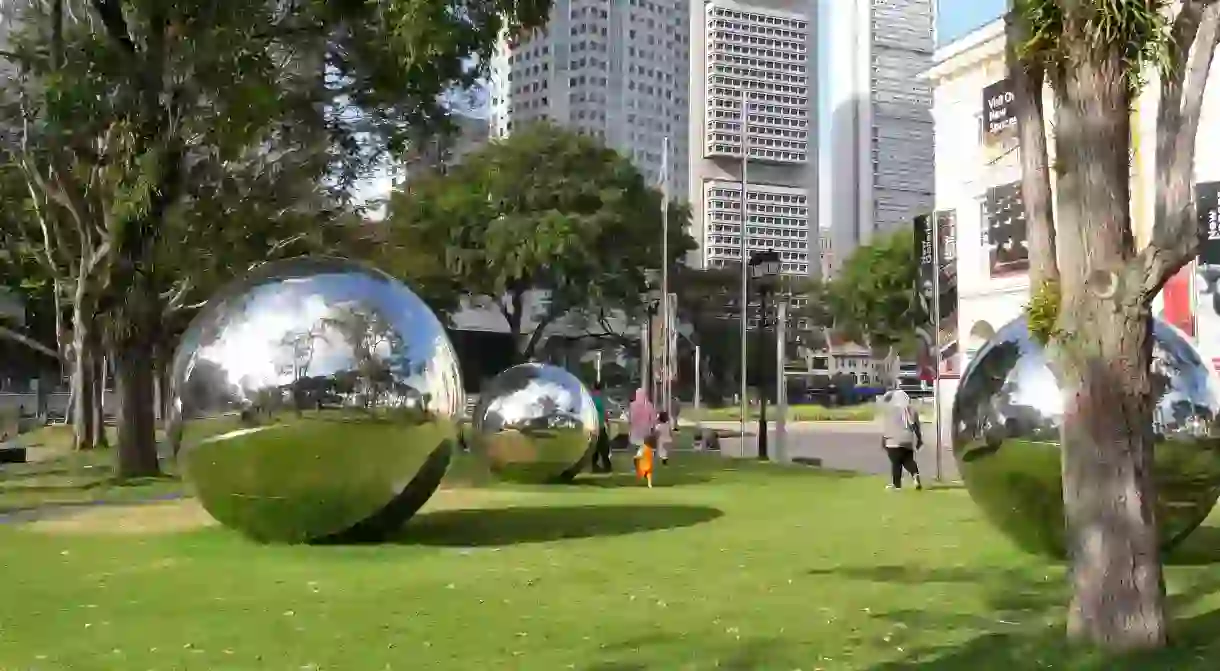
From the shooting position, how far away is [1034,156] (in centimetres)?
693

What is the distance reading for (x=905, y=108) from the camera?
355 feet

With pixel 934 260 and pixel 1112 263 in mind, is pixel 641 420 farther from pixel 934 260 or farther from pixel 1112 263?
pixel 1112 263

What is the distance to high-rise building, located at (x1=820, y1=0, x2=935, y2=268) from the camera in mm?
101688

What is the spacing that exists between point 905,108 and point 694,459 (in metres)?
87.8

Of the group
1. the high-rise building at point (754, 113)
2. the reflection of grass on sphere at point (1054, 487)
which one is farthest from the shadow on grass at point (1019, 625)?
the high-rise building at point (754, 113)

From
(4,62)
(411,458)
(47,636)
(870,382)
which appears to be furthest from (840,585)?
(870,382)

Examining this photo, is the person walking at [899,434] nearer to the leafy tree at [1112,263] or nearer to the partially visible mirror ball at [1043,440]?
the partially visible mirror ball at [1043,440]

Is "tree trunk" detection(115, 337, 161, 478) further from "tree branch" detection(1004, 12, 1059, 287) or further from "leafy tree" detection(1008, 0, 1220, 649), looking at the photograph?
"leafy tree" detection(1008, 0, 1220, 649)

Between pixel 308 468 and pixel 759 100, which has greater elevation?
pixel 759 100

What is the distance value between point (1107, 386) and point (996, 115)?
32144 millimetres

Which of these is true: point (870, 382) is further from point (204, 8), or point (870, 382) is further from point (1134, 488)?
point (1134, 488)

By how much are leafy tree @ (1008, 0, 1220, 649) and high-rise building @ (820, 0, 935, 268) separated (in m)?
92.4

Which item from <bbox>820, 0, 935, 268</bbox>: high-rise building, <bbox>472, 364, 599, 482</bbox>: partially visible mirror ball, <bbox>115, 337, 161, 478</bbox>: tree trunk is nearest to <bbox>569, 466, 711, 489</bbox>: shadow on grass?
<bbox>472, 364, 599, 482</bbox>: partially visible mirror ball

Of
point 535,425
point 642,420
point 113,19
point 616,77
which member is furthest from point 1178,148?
point 616,77
